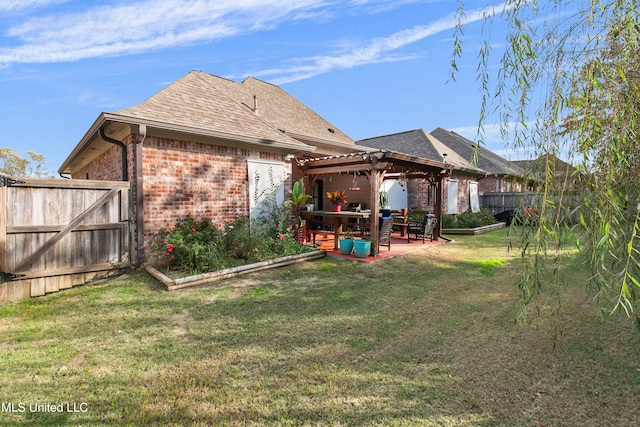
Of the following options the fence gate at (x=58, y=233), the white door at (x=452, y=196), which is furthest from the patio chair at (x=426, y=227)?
the fence gate at (x=58, y=233)

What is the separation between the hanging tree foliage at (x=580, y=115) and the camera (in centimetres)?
220

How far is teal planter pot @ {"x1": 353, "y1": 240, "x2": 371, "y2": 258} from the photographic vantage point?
779 cm

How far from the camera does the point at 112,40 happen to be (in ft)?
25.3

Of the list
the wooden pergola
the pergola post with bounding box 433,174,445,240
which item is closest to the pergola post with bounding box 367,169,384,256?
the wooden pergola

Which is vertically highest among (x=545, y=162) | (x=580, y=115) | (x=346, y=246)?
(x=580, y=115)

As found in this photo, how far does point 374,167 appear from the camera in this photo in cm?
797

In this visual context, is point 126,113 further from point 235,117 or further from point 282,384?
point 282,384

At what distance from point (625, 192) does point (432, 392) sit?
2113 millimetres

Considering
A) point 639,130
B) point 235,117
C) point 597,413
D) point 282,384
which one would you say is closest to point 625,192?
point 639,130

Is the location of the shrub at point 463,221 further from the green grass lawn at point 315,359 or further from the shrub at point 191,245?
the shrub at point 191,245

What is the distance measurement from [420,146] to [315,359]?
56.7ft

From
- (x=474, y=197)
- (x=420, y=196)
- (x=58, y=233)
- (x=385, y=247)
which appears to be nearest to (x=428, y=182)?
(x=420, y=196)

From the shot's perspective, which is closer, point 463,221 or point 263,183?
point 263,183

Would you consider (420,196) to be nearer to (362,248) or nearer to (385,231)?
(385,231)
